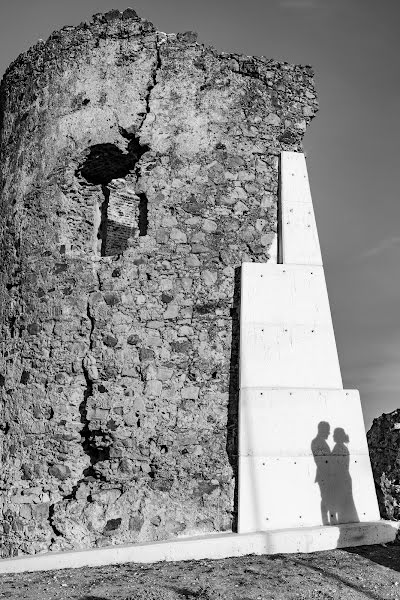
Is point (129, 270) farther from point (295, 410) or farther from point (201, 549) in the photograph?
point (201, 549)

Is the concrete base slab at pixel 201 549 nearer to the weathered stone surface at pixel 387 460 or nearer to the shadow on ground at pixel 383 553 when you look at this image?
the shadow on ground at pixel 383 553

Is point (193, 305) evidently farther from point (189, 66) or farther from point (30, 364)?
point (189, 66)

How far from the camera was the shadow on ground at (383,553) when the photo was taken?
5211mm

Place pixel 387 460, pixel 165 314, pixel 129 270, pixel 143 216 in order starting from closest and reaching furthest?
pixel 165 314 < pixel 129 270 < pixel 143 216 < pixel 387 460

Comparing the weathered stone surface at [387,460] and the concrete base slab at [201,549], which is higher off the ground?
the weathered stone surface at [387,460]

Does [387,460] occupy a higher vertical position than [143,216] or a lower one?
lower

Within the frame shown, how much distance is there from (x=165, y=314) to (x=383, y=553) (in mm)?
2753

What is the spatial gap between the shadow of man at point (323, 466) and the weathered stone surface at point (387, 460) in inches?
32.2

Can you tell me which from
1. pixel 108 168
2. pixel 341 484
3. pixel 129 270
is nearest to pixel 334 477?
pixel 341 484

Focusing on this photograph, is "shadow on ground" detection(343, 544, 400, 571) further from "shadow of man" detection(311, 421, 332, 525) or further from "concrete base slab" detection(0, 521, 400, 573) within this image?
"shadow of man" detection(311, 421, 332, 525)

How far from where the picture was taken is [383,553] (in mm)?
5516

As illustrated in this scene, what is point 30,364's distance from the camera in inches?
249

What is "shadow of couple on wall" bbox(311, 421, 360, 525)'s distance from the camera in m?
5.89

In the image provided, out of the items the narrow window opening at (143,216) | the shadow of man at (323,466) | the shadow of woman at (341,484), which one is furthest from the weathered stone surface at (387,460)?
the narrow window opening at (143,216)
